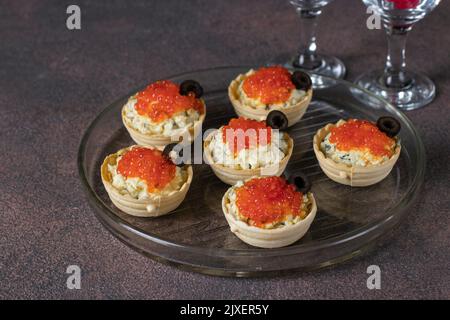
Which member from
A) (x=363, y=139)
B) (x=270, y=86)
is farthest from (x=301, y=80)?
(x=363, y=139)

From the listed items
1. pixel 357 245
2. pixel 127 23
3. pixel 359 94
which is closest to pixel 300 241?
pixel 357 245

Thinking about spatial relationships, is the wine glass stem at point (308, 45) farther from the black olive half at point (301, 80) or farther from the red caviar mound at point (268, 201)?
the red caviar mound at point (268, 201)

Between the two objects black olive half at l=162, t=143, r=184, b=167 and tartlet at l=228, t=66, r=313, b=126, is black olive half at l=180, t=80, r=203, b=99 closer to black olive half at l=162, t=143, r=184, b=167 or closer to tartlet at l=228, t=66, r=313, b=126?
tartlet at l=228, t=66, r=313, b=126

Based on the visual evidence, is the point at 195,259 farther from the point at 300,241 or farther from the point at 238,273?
the point at 300,241

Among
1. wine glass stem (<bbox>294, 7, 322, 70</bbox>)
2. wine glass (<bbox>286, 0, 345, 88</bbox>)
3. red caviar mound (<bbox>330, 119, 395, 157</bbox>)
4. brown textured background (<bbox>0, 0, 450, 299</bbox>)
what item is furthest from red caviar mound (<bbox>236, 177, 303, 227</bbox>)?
wine glass stem (<bbox>294, 7, 322, 70</bbox>)

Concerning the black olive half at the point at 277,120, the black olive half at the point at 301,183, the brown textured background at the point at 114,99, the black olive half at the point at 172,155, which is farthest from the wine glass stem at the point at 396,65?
the black olive half at the point at 172,155

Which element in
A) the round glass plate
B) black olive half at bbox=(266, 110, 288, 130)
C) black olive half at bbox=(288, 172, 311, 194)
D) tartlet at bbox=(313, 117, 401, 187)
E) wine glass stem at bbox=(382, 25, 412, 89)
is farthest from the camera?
wine glass stem at bbox=(382, 25, 412, 89)

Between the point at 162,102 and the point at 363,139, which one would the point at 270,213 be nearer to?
the point at 363,139
